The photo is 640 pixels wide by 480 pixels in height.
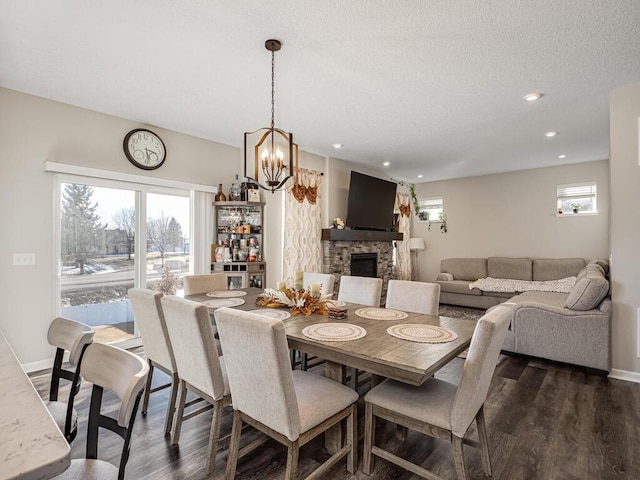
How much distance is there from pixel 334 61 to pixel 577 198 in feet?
18.4

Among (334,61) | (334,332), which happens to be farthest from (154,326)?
(334,61)

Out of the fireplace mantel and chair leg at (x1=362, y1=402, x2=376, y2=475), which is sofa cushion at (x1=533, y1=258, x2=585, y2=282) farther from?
chair leg at (x1=362, y1=402, x2=376, y2=475)

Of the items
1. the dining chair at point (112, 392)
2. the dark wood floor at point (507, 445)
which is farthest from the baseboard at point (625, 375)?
the dining chair at point (112, 392)

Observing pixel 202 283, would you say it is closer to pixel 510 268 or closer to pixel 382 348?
pixel 382 348

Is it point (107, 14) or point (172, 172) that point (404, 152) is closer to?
point (172, 172)

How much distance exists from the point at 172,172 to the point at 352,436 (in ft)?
11.8

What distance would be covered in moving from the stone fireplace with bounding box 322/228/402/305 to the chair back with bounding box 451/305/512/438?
136 inches

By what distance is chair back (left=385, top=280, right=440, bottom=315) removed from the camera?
2676 millimetres

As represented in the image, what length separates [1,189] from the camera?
2.99 metres

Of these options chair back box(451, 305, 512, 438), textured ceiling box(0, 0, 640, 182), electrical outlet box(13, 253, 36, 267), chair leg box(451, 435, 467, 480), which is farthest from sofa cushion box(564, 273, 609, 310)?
electrical outlet box(13, 253, 36, 267)

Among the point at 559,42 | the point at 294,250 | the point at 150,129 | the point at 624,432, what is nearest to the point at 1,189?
the point at 150,129

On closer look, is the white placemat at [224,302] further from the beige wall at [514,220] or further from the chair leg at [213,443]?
the beige wall at [514,220]

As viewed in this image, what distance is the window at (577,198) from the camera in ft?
19.0

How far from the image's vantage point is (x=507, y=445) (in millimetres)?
2041
